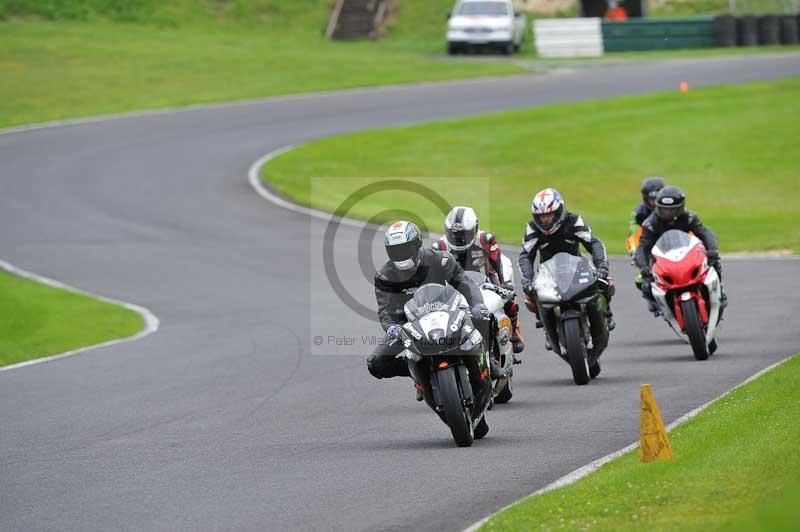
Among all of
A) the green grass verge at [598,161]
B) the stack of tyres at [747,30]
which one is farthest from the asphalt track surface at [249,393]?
the stack of tyres at [747,30]

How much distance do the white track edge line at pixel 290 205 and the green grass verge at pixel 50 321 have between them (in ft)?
22.9

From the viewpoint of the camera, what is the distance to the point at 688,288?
45.2 feet

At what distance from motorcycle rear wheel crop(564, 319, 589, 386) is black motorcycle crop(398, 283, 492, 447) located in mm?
2454

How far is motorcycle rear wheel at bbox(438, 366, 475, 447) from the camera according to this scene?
9.76 metres

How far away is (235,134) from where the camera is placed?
3691cm

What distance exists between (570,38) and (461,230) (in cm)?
3994

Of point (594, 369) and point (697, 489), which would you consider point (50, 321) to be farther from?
point (697, 489)

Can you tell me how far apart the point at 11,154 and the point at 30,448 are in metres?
24.6

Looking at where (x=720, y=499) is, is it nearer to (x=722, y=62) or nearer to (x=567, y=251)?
(x=567, y=251)

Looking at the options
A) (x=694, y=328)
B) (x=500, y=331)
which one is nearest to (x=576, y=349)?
(x=500, y=331)

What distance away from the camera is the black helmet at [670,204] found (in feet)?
46.9

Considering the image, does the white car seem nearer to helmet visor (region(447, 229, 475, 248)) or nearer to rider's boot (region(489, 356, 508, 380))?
helmet visor (region(447, 229, 475, 248))

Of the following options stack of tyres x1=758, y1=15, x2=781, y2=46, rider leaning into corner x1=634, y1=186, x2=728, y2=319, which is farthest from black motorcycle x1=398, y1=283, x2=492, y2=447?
stack of tyres x1=758, y1=15, x2=781, y2=46

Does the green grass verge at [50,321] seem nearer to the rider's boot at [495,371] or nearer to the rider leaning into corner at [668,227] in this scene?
the rider leaning into corner at [668,227]
